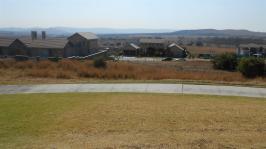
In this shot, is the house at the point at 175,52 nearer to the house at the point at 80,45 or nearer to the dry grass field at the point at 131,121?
the house at the point at 80,45

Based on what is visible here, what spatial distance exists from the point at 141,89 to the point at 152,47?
2718 inches

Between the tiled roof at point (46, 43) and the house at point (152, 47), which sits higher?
the tiled roof at point (46, 43)

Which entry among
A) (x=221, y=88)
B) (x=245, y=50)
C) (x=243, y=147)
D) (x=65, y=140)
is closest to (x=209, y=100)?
(x=221, y=88)

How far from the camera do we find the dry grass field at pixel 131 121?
12.1 meters

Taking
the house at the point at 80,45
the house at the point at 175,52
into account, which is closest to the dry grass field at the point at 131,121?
the house at the point at 80,45

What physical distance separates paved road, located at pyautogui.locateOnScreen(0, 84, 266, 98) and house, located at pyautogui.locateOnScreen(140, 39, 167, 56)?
6554 centimetres

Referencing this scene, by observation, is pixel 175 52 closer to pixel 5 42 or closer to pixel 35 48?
pixel 35 48

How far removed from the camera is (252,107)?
1788cm

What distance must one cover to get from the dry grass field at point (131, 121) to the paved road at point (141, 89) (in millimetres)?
1840

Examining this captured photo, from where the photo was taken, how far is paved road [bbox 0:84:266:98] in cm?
2264

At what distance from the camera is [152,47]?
91.9m

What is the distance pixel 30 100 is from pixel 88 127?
6375 millimetres

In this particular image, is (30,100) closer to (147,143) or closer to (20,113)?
(20,113)

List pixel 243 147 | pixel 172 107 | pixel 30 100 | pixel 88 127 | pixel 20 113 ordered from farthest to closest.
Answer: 1. pixel 30 100
2. pixel 172 107
3. pixel 20 113
4. pixel 88 127
5. pixel 243 147
